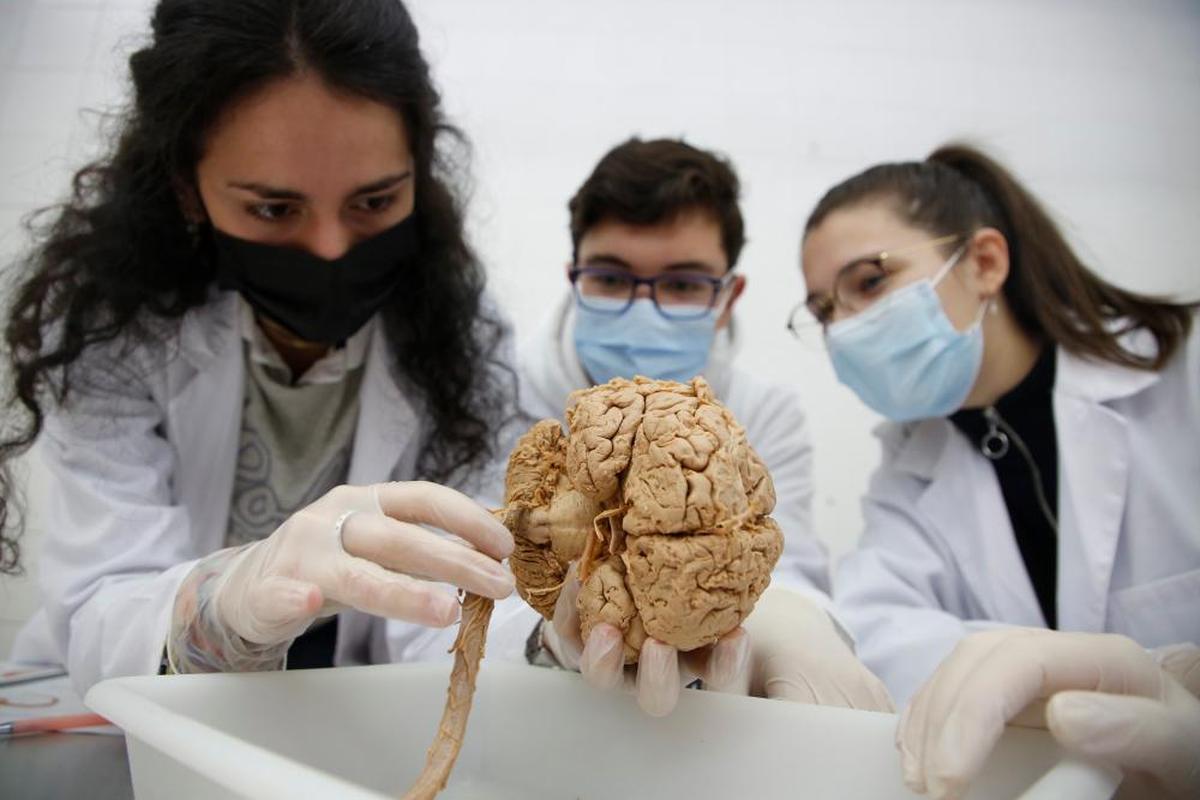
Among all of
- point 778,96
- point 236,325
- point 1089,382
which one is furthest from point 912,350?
point 236,325

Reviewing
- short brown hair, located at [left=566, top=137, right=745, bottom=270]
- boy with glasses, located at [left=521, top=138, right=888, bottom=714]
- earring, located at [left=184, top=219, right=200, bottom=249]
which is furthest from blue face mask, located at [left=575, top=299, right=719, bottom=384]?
earring, located at [left=184, top=219, right=200, bottom=249]

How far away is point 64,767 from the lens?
2.39 feet

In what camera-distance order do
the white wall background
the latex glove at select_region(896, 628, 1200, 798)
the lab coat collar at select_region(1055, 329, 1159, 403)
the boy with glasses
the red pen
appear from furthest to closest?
the boy with glasses, the lab coat collar at select_region(1055, 329, 1159, 403), the white wall background, the red pen, the latex glove at select_region(896, 628, 1200, 798)

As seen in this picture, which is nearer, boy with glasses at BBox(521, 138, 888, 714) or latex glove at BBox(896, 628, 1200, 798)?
latex glove at BBox(896, 628, 1200, 798)

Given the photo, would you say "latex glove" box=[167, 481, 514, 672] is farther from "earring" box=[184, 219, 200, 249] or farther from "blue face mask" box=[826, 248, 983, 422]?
"blue face mask" box=[826, 248, 983, 422]

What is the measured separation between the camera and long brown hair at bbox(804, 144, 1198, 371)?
1.21m

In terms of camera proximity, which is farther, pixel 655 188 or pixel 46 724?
pixel 655 188

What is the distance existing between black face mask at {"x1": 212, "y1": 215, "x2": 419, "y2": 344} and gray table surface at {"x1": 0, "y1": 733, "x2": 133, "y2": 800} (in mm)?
Result: 541

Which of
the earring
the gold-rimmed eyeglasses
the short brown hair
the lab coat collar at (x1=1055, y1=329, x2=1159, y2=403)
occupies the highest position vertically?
the short brown hair

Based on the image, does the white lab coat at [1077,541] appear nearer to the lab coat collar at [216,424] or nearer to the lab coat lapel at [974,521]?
the lab coat lapel at [974,521]

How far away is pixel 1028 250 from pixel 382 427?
1.10 m

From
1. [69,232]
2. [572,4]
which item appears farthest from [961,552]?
[69,232]

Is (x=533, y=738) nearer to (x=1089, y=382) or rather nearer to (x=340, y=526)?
(x=340, y=526)

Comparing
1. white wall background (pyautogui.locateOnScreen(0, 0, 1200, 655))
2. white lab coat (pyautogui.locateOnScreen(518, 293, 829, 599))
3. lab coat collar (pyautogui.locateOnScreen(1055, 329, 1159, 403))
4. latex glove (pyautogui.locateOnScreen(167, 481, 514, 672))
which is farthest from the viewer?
white lab coat (pyautogui.locateOnScreen(518, 293, 829, 599))
